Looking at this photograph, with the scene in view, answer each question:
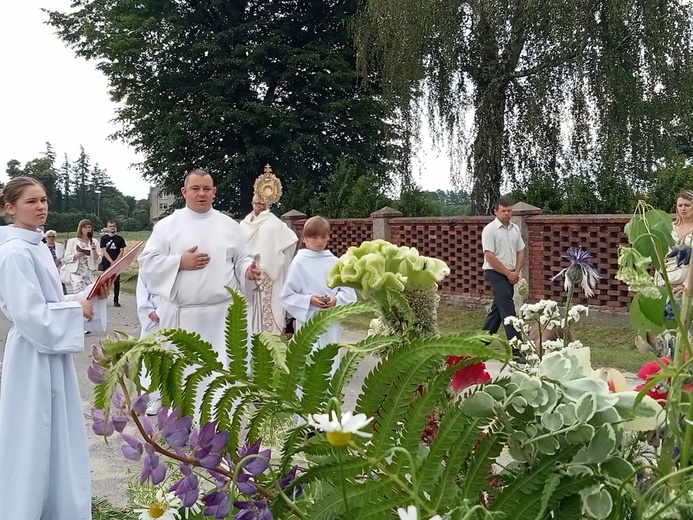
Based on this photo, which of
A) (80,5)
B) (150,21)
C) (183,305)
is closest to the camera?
(183,305)

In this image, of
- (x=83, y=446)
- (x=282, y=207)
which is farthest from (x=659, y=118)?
(x=83, y=446)

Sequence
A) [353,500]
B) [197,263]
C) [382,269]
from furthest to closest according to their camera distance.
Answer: [197,263], [382,269], [353,500]

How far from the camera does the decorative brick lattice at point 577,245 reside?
454 inches

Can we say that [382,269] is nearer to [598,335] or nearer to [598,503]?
[598,503]

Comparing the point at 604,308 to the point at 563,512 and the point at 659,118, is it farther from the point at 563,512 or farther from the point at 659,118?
the point at 563,512

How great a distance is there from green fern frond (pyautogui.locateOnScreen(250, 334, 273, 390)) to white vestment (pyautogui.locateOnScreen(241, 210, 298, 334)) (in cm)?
832

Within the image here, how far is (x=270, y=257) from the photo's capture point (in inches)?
372

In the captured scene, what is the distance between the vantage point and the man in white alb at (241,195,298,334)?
30.3 ft

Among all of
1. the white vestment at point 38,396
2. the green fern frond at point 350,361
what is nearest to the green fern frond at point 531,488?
the green fern frond at point 350,361

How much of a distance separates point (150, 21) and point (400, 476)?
24547mm

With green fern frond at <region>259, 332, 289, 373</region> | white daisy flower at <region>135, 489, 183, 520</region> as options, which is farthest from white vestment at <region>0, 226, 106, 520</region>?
green fern frond at <region>259, 332, 289, 373</region>

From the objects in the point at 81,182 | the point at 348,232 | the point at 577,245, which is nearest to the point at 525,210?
the point at 577,245

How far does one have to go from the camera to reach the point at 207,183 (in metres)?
6.03

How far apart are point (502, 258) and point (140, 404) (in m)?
8.81
